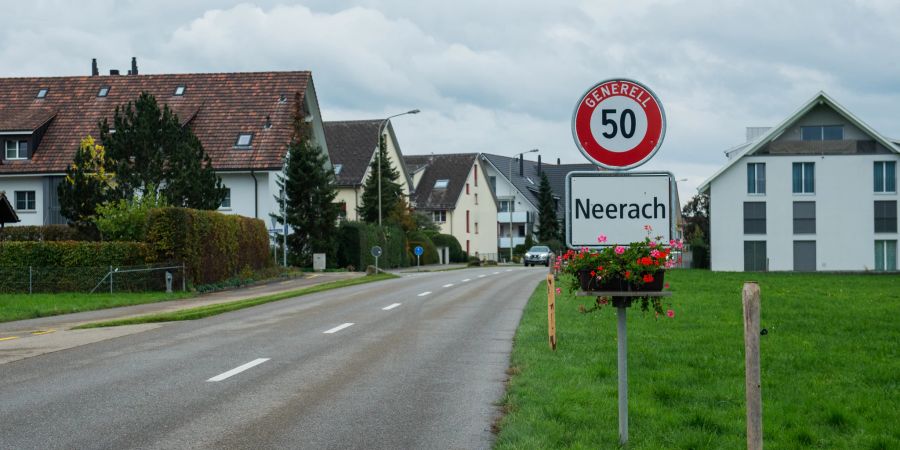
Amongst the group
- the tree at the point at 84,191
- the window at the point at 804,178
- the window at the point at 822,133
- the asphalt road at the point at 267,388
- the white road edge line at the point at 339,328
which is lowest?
the white road edge line at the point at 339,328

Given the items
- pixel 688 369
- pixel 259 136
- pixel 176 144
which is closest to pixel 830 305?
pixel 688 369

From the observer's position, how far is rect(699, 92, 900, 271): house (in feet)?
195

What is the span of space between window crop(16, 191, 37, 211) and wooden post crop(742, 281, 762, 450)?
49868 mm

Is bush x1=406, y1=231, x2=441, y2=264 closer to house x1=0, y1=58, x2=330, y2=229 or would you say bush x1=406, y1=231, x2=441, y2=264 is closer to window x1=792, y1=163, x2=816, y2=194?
house x1=0, y1=58, x2=330, y2=229

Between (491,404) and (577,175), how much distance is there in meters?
3.16

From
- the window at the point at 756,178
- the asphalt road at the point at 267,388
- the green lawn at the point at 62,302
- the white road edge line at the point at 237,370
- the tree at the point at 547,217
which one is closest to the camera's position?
the asphalt road at the point at 267,388

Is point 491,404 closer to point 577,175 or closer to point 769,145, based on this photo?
point 577,175

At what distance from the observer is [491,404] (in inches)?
369

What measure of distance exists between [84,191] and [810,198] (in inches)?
1666

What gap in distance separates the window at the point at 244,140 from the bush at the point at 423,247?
55.2 feet

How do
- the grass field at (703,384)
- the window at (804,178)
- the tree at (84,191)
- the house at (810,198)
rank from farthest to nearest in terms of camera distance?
the window at (804,178) → the house at (810,198) → the tree at (84,191) → the grass field at (703,384)

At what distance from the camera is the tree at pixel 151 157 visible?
117 feet

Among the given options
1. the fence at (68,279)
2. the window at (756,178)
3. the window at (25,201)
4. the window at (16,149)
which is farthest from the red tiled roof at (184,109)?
the window at (756,178)

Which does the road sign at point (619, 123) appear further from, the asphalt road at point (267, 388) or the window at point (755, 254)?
the window at point (755, 254)
